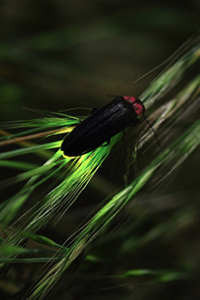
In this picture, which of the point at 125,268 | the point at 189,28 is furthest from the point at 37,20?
the point at 125,268

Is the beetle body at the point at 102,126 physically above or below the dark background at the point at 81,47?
below

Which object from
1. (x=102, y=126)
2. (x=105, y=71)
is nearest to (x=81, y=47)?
(x=105, y=71)

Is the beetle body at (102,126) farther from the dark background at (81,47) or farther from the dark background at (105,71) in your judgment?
the dark background at (81,47)

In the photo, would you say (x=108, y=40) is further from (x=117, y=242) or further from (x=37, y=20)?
(x=117, y=242)

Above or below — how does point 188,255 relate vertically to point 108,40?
below

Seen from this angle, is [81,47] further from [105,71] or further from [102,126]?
[102,126]

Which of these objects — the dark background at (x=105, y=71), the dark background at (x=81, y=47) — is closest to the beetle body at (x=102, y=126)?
the dark background at (x=105, y=71)

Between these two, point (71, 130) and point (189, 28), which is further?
point (189, 28)

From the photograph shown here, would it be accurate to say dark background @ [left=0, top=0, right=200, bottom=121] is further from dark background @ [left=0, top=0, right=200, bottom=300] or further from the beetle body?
the beetle body
